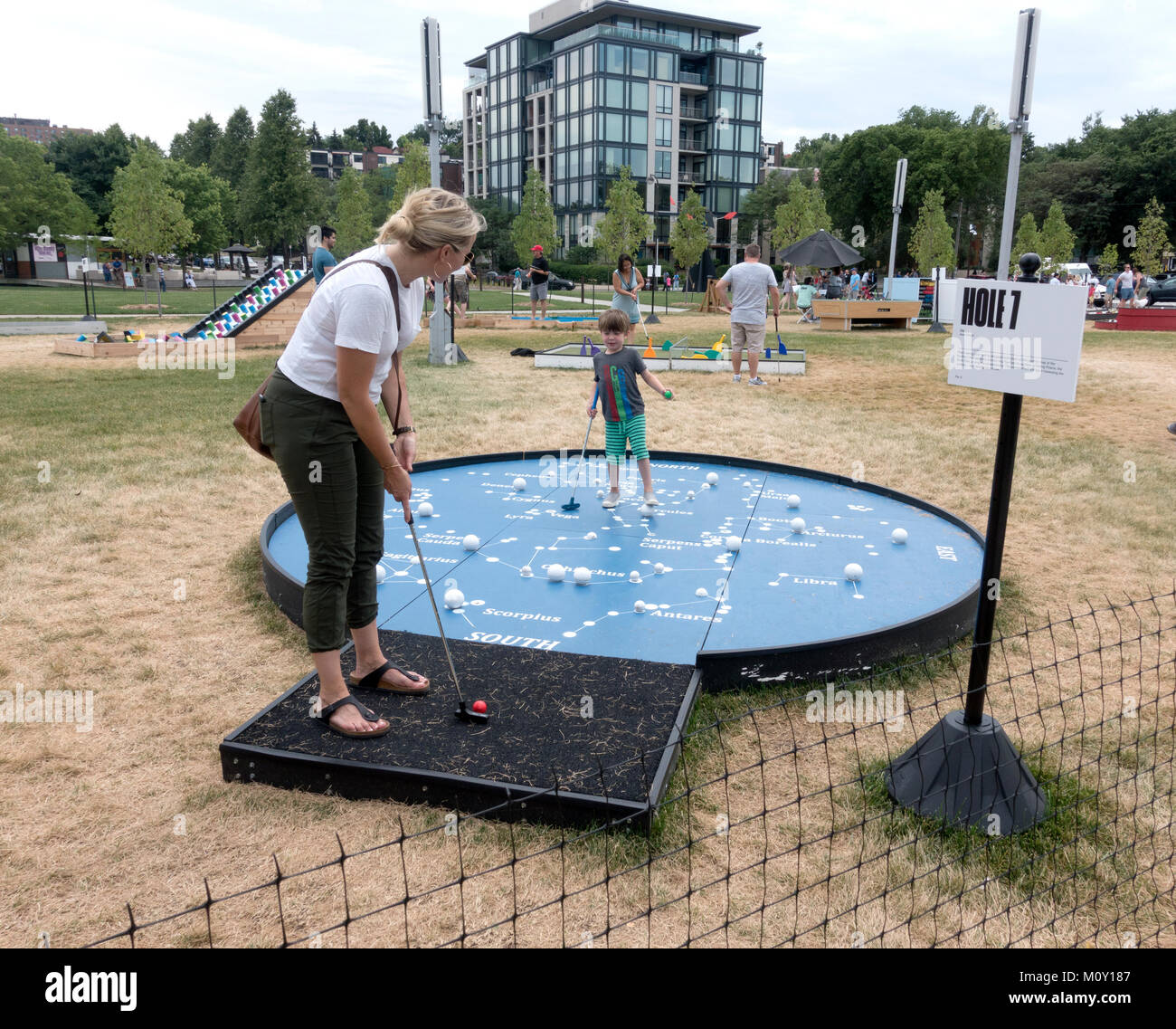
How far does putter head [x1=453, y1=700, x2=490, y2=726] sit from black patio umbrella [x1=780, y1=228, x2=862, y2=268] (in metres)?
19.7

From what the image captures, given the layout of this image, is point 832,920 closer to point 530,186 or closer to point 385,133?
point 530,186

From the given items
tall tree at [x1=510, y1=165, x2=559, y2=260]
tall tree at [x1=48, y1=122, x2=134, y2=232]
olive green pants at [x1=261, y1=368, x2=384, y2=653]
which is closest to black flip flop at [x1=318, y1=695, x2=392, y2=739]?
olive green pants at [x1=261, y1=368, x2=384, y2=653]

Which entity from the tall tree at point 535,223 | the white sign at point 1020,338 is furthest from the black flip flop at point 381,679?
the tall tree at point 535,223

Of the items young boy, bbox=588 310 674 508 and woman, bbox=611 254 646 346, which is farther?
woman, bbox=611 254 646 346

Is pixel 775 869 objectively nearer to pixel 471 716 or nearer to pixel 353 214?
pixel 471 716

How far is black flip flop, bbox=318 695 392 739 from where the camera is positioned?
324 cm

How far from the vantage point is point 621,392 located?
629cm

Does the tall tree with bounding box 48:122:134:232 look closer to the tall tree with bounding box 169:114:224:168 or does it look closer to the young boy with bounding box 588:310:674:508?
the tall tree with bounding box 169:114:224:168

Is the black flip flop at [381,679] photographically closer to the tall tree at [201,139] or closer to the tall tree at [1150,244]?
the tall tree at [1150,244]

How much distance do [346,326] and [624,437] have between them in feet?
12.7

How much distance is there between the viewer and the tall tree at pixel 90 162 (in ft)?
193

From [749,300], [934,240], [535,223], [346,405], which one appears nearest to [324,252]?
[749,300]
